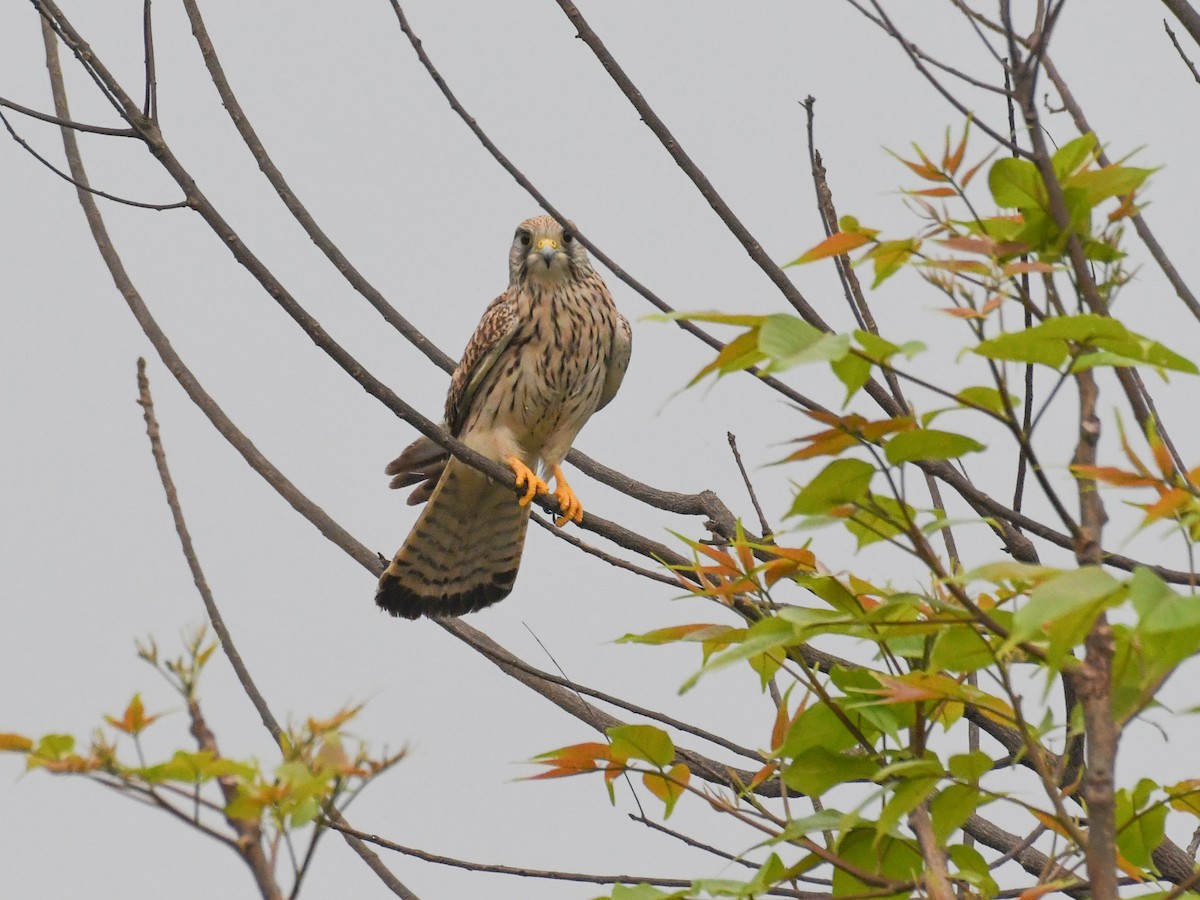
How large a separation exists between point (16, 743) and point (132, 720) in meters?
0.10

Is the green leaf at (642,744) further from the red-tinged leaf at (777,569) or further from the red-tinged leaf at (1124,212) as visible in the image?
the red-tinged leaf at (1124,212)

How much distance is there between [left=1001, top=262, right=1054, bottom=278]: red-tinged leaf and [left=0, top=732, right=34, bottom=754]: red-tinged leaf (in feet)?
3.38

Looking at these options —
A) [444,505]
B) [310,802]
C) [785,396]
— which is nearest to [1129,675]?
[310,802]

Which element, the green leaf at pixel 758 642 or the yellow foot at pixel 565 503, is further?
the yellow foot at pixel 565 503

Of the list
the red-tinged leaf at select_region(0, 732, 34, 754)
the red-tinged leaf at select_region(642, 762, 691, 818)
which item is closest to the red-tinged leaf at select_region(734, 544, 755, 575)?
the red-tinged leaf at select_region(642, 762, 691, 818)

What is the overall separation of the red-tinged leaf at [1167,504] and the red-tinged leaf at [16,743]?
40.6 inches

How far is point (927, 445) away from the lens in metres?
1.37

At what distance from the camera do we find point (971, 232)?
1.56 metres

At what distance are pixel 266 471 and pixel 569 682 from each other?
115 cm

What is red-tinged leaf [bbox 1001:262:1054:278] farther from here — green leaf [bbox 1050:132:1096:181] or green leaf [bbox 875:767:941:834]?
green leaf [bbox 875:767:941:834]

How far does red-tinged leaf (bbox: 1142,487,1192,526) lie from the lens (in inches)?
49.6

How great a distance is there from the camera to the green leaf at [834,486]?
141 centimetres

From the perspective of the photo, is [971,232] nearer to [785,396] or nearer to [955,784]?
[955,784]

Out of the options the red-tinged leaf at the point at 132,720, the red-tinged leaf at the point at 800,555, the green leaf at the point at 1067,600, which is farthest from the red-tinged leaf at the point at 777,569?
the red-tinged leaf at the point at 132,720
